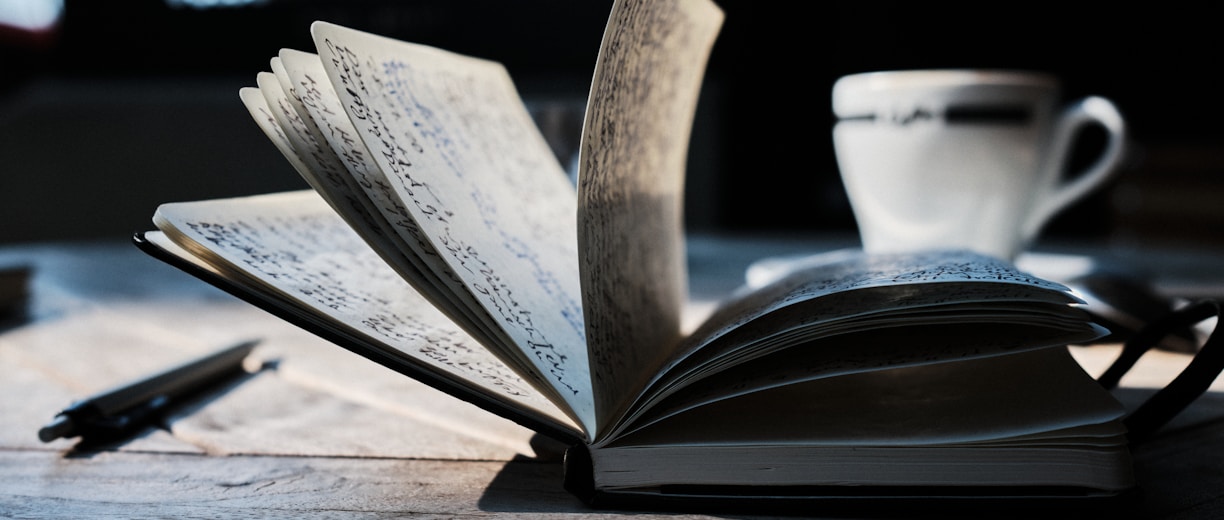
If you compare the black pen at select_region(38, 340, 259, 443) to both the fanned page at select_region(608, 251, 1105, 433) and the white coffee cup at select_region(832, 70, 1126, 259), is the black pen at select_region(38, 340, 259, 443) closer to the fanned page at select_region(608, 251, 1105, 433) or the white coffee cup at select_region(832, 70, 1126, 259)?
the fanned page at select_region(608, 251, 1105, 433)

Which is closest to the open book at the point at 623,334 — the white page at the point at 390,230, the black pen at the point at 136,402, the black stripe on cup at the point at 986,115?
the white page at the point at 390,230

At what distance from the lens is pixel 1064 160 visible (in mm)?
725

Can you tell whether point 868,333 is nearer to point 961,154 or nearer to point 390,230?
point 390,230

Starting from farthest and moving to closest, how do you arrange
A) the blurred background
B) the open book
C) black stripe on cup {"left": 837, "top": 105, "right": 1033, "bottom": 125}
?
the blurred background → black stripe on cup {"left": 837, "top": 105, "right": 1033, "bottom": 125} → the open book

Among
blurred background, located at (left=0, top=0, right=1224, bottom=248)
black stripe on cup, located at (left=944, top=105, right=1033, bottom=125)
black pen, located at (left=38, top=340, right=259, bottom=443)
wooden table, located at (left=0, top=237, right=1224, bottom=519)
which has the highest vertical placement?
blurred background, located at (left=0, top=0, right=1224, bottom=248)

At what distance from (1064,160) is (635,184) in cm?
48

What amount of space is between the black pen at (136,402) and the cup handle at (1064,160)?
0.61m

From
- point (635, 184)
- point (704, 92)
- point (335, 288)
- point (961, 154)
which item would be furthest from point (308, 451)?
point (704, 92)

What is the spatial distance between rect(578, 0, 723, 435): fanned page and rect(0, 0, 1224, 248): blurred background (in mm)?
1398

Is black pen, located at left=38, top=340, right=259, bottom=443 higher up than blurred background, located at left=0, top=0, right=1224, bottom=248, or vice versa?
blurred background, located at left=0, top=0, right=1224, bottom=248

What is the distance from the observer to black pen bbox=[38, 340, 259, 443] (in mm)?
359

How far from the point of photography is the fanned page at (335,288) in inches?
11.4

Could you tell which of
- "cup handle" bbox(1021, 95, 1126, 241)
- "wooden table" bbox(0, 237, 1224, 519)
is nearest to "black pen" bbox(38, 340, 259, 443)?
"wooden table" bbox(0, 237, 1224, 519)

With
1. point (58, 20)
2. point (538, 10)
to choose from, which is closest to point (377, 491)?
point (538, 10)
